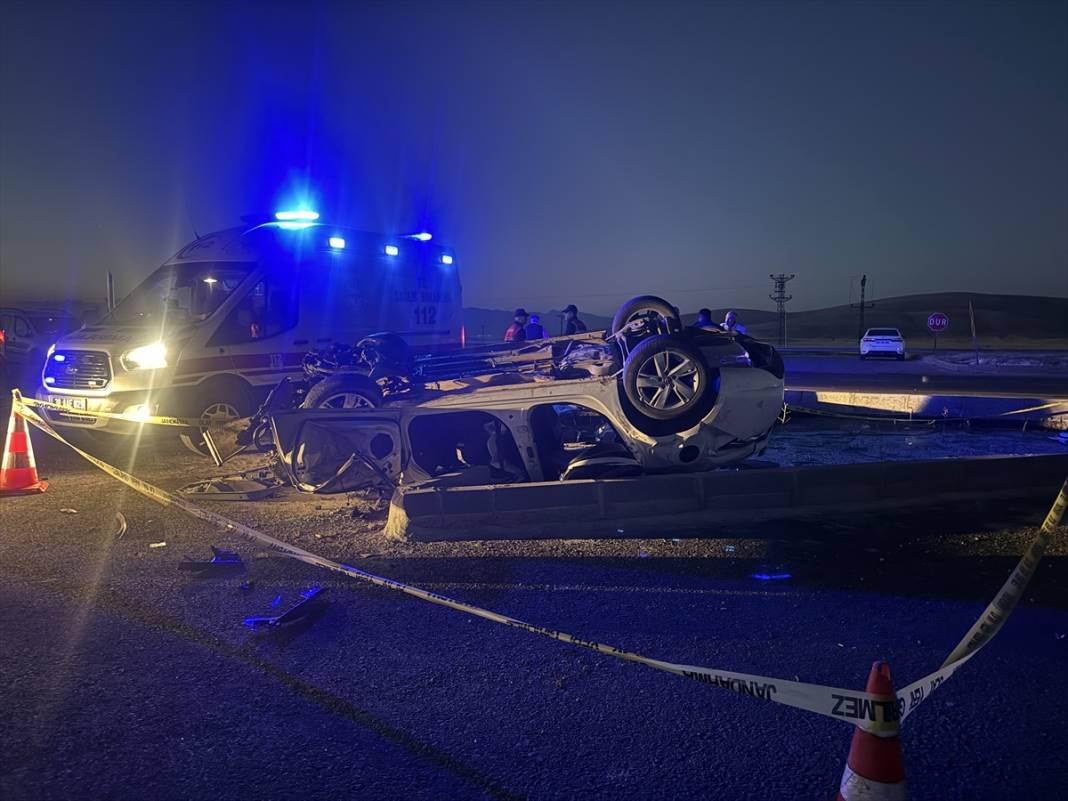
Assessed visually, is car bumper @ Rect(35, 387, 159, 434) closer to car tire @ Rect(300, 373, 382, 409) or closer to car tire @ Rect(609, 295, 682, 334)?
car tire @ Rect(300, 373, 382, 409)

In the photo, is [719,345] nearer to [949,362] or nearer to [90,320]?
[90,320]

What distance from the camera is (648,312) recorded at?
7.09 meters

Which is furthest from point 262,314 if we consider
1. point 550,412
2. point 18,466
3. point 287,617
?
point 287,617

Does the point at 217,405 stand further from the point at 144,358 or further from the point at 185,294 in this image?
the point at 185,294

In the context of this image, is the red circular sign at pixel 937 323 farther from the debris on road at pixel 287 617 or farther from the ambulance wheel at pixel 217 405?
the debris on road at pixel 287 617

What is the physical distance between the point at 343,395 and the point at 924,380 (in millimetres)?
16949

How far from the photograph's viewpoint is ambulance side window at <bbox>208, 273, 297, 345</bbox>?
→ 9.35m

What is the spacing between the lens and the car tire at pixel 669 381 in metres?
6.17

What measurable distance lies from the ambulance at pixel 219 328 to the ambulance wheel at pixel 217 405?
0.01m

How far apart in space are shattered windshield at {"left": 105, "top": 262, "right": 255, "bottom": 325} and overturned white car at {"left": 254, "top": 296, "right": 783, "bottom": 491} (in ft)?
7.69

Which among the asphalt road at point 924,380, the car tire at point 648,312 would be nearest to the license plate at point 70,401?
the car tire at point 648,312

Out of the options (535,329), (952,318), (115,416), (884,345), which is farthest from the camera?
(952,318)

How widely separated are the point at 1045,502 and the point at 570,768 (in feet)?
19.5

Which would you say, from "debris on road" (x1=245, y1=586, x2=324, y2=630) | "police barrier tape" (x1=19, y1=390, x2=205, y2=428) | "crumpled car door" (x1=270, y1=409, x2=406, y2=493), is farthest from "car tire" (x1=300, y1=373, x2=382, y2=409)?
"debris on road" (x1=245, y1=586, x2=324, y2=630)
